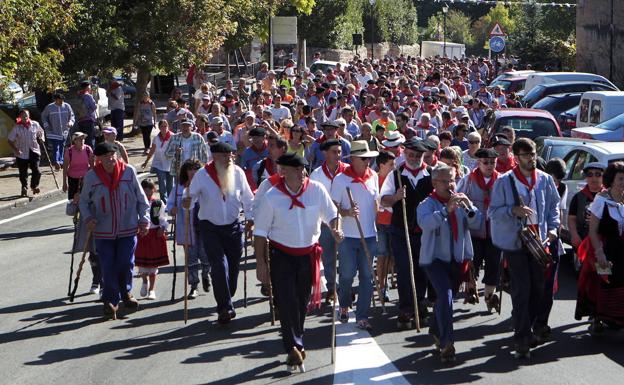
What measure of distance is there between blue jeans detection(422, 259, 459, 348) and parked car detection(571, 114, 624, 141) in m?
11.9

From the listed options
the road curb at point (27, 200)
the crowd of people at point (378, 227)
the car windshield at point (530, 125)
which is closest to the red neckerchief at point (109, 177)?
the crowd of people at point (378, 227)

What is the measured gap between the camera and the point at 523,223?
399 inches

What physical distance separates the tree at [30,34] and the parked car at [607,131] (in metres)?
10.4

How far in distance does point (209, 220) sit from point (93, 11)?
63.8 ft

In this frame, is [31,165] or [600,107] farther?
[600,107]

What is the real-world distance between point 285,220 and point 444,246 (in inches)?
55.3

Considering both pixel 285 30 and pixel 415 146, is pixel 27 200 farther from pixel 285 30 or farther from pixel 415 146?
pixel 285 30

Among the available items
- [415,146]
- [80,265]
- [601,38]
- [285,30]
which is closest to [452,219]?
[415,146]

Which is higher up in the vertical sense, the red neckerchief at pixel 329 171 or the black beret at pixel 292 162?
the black beret at pixel 292 162

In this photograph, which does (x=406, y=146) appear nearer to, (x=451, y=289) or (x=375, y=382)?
(x=451, y=289)

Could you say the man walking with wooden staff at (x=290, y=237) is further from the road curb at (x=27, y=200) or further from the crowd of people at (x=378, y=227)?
the road curb at (x=27, y=200)

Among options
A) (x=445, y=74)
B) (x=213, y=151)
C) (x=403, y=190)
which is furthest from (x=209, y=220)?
(x=445, y=74)

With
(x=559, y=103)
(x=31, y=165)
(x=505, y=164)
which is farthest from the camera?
(x=559, y=103)

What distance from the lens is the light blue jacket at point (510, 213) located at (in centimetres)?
1016
